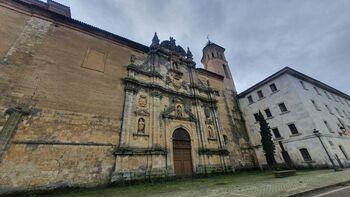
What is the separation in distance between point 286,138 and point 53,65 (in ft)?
75.2

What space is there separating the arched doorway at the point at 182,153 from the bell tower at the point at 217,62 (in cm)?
1265

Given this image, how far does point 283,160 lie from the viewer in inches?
672

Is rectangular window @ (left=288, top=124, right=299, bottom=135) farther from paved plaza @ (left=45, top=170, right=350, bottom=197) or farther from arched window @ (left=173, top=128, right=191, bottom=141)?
arched window @ (left=173, top=128, right=191, bottom=141)

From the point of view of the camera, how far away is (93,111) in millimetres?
11734

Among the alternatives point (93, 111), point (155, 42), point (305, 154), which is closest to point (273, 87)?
point (305, 154)

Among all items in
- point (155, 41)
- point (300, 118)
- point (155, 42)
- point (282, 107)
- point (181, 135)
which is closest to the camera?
point (181, 135)

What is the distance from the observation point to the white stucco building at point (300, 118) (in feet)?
49.3

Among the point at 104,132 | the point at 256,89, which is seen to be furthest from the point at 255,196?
the point at 256,89

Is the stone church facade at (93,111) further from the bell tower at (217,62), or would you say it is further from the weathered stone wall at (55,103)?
the bell tower at (217,62)

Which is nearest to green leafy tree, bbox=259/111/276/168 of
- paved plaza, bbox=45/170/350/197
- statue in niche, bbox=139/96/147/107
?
paved plaza, bbox=45/170/350/197

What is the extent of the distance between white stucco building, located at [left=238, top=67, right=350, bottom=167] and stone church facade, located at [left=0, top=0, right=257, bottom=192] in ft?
14.0

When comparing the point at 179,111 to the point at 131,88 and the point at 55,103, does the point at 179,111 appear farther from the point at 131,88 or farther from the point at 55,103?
the point at 55,103

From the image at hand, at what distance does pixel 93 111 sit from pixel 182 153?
8399mm

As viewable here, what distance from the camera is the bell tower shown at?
86.3 feet
